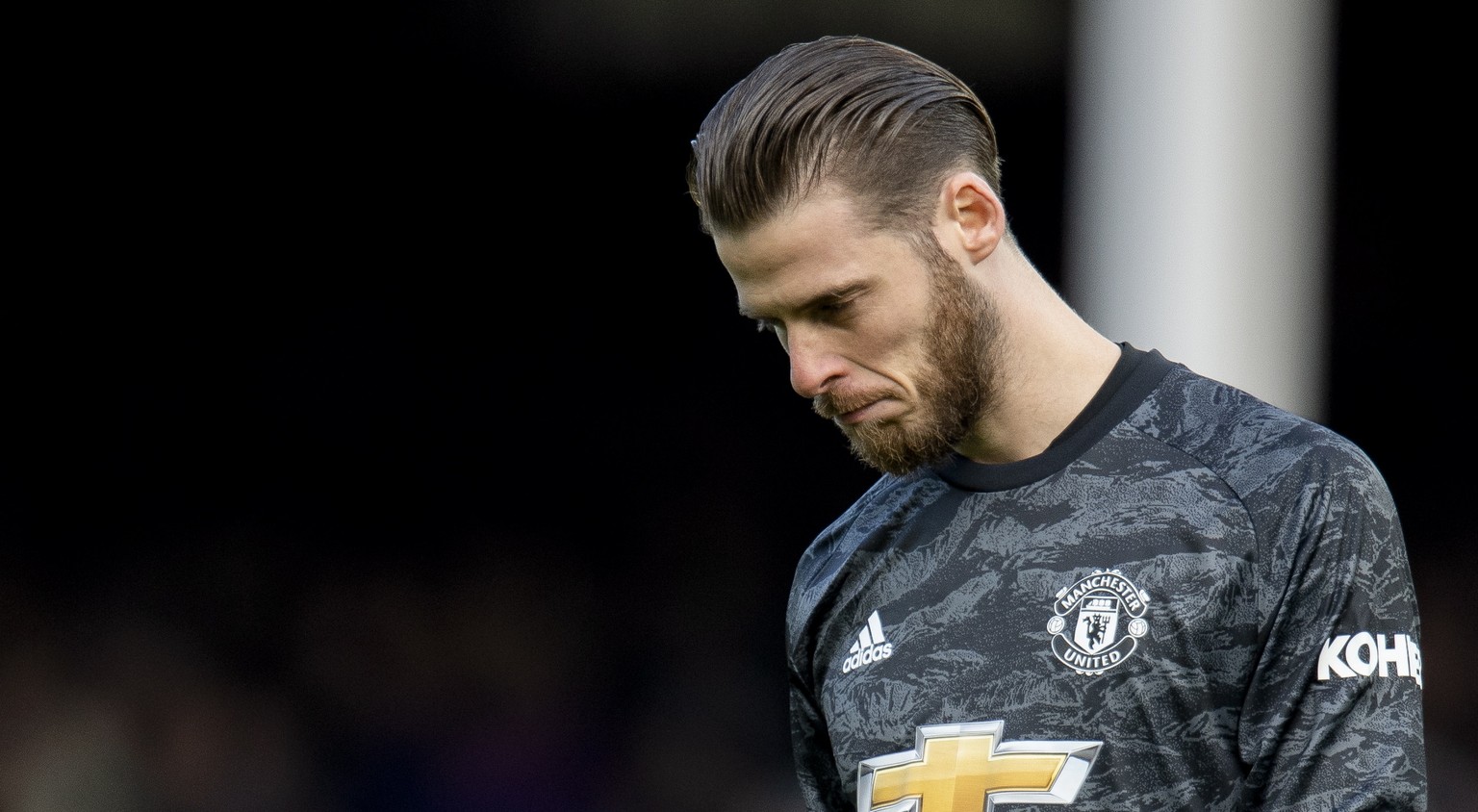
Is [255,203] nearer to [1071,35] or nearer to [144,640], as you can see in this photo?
[144,640]

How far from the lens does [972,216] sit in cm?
163

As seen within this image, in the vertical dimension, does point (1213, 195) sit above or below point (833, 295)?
below

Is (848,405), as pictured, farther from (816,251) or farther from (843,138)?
(843,138)

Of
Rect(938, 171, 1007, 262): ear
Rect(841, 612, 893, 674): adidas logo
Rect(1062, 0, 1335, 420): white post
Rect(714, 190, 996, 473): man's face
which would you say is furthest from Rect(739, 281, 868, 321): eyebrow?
Rect(1062, 0, 1335, 420): white post

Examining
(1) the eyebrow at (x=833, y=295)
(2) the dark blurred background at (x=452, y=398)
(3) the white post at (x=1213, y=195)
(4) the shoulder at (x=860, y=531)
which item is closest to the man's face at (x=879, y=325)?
(1) the eyebrow at (x=833, y=295)

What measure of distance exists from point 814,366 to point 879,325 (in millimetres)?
82

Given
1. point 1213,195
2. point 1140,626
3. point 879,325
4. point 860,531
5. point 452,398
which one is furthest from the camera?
point 452,398

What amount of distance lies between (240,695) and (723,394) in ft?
7.35

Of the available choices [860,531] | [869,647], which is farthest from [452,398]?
[869,647]

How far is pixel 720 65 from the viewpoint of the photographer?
5844 millimetres

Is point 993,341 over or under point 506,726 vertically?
over

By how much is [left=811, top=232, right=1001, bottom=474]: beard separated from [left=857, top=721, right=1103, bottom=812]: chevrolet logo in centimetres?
30

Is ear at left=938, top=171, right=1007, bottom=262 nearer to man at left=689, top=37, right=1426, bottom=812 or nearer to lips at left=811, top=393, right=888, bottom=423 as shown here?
man at left=689, top=37, right=1426, bottom=812

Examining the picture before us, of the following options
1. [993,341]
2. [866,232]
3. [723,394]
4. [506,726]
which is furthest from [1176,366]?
[723,394]
